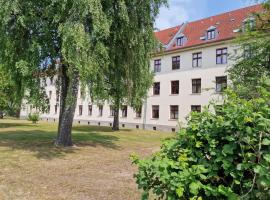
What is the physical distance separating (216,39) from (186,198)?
34.9 m

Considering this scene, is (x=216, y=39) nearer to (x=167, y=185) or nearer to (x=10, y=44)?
(x=10, y=44)

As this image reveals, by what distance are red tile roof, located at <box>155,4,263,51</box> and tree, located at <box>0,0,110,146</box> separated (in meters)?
23.0

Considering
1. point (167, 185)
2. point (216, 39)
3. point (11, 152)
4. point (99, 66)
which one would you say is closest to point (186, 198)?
point (167, 185)

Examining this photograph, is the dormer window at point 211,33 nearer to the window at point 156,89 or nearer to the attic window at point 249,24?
the window at point 156,89

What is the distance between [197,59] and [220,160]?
3564 centimetres

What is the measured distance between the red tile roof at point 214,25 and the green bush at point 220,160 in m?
33.0

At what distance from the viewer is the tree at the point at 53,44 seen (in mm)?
14570

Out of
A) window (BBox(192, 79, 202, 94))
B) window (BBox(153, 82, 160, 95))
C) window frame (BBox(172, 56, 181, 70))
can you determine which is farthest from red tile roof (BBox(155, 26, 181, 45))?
window (BBox(192, 79, 202, 94))

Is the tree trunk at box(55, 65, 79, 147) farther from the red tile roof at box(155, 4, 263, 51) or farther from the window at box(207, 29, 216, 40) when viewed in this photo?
the window at box(207, 29, 216, 40)

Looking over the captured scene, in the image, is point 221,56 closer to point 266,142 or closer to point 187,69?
point 187,69

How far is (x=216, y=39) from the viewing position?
36.8 meters

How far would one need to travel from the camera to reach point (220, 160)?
3.61 metres

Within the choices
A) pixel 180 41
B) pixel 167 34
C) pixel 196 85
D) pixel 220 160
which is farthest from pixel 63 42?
pixel 167 34

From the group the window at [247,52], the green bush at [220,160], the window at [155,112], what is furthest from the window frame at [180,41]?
the green bush at [220,160]
